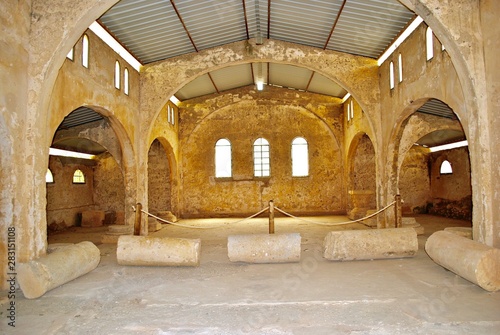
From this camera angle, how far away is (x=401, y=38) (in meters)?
11.6

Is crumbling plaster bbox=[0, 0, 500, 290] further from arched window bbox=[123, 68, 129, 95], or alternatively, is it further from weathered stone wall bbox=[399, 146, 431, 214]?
weathered stone wall bbox=[399, 146, 431, 214]

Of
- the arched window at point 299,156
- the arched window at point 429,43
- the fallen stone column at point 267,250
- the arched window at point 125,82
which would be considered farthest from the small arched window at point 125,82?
the arched window at point 299,156

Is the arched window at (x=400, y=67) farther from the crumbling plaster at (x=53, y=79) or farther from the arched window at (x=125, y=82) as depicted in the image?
the arched window at (x=125, y=82)

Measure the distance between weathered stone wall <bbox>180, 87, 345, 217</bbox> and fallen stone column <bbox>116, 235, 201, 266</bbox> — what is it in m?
12.4

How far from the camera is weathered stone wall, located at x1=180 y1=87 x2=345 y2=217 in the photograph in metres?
20.6

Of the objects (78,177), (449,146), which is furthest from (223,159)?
(449,146)

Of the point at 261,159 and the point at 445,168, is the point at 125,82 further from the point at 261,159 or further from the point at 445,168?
the point at 445,168

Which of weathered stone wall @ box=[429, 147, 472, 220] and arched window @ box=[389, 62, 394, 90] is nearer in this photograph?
arched window @ box=[389, 62, 394, 90]

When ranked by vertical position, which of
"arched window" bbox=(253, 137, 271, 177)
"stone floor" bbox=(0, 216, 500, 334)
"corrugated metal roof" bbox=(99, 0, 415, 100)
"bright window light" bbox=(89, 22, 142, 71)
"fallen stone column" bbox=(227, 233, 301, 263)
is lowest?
"stone floor" bbox=(0, 216, 500, 334)

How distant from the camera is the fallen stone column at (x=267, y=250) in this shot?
27.2 feet

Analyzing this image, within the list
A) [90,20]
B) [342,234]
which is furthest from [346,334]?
[90,20]

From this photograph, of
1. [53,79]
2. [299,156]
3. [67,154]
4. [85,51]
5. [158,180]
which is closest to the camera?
[53,79]

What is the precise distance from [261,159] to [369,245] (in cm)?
1287

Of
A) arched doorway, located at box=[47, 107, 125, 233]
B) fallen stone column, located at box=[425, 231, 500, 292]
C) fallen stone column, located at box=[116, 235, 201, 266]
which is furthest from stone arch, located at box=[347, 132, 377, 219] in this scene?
fallen stone column, located at box=[116, 235, 201, 266]
